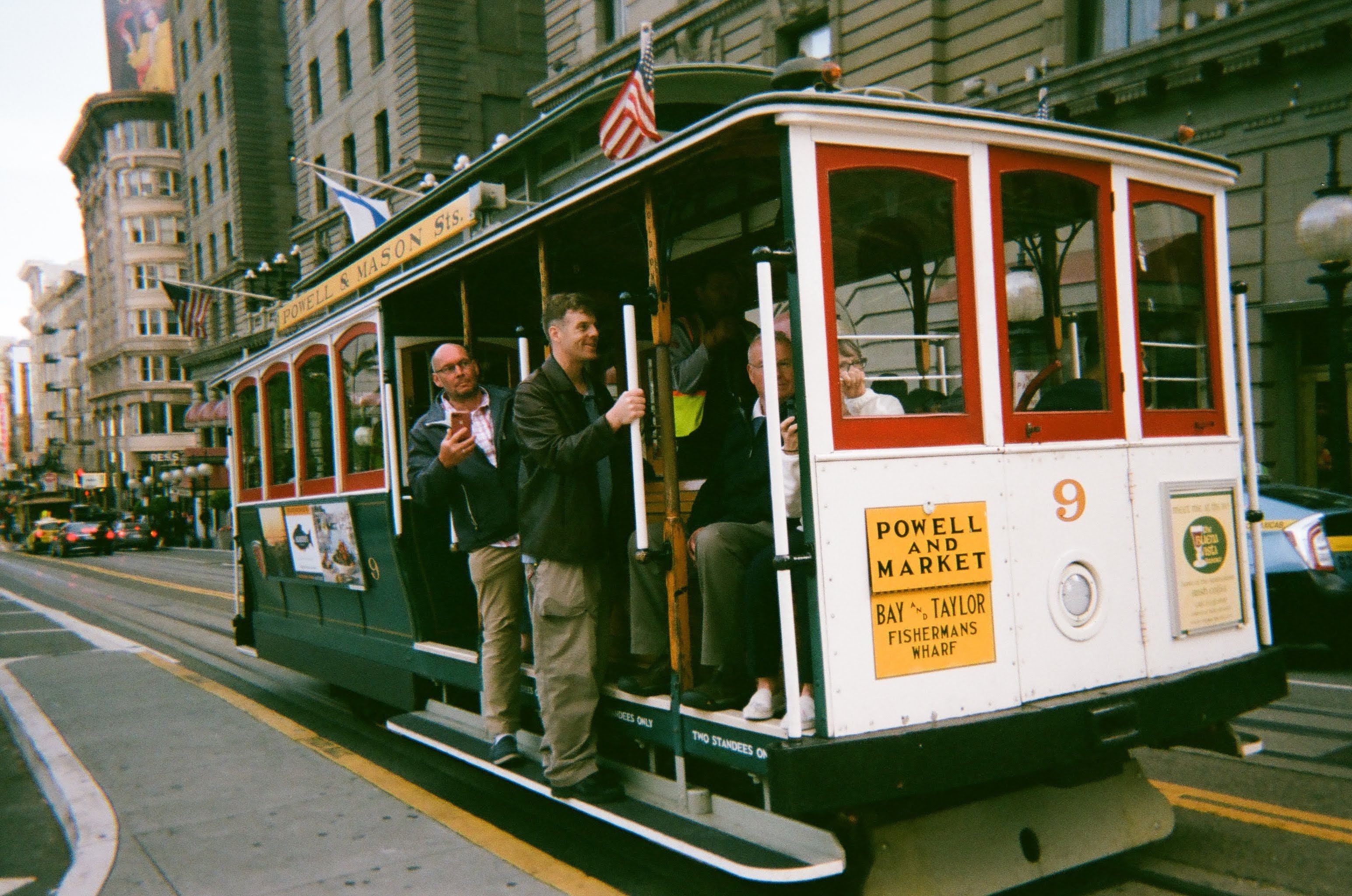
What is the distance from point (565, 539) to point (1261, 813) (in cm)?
323

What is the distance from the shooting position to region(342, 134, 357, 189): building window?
3697 cm

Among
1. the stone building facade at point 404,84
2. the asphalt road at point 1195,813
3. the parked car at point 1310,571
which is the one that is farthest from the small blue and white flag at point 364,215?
the stone building facade at point 404,84

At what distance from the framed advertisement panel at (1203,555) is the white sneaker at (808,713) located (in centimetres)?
160

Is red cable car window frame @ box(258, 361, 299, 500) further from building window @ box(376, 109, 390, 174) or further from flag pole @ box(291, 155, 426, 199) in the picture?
building window @ box(376, 109, 390, 174)

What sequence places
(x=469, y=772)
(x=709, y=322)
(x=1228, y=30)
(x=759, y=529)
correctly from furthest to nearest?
(x=1228, y=30) < (x=469, y=772) < (x=709, y=322) < (x=759, y=529)

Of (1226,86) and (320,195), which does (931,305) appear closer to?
(1226,86)

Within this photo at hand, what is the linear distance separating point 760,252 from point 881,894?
6.91ft

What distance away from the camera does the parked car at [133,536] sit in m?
44.1

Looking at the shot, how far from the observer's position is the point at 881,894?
3506 mm

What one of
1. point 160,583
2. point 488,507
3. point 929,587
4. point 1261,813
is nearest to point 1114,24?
point 1261,813

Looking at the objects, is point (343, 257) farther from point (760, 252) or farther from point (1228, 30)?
point (1228, 30)

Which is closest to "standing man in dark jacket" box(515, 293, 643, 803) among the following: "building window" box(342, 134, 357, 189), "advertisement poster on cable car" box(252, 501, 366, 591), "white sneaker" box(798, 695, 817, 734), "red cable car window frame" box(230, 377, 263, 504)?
"white sneaker" box(798, 695, 817, 734)

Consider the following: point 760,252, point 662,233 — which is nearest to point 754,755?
point 760,252

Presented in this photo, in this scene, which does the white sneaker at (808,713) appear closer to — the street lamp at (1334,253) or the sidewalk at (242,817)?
the sidewalk at (242,817)
